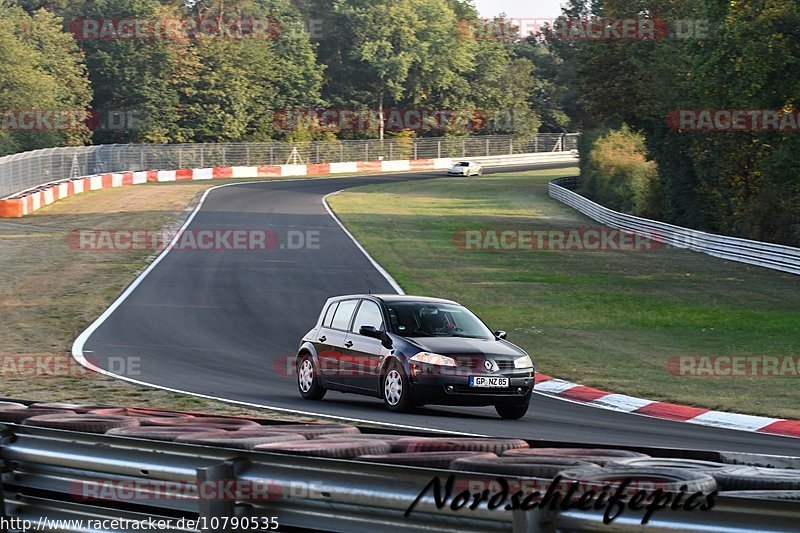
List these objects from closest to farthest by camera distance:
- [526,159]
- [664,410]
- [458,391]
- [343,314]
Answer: [458,391], [664,410], [343,314], [526,159]

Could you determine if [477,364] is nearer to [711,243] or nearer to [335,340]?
[335,340]

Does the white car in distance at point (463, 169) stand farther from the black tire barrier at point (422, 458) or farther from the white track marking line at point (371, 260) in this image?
the black tire barrier at point (422, 458)

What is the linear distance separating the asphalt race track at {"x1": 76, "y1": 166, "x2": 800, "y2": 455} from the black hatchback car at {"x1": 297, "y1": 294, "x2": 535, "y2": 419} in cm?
30

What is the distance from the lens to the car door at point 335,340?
15375 mm

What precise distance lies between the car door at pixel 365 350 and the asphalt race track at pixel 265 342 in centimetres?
38

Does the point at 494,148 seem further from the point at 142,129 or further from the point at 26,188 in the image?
the point at 26,188

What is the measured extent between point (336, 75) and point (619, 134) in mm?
51504

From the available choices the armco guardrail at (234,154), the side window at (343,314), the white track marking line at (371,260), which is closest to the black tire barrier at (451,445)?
the side window at (343,314)

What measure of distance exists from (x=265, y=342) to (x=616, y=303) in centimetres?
1010

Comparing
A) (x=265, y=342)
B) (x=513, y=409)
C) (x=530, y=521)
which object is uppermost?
(x=530, y=521)

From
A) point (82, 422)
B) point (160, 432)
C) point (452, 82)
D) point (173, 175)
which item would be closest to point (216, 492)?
point (160, 432)

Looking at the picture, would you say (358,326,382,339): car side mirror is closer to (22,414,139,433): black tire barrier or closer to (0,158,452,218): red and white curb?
(22,414,139,433): black tire barrier

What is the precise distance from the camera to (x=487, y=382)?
1393cm

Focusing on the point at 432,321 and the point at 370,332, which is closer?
the point at 370,332
